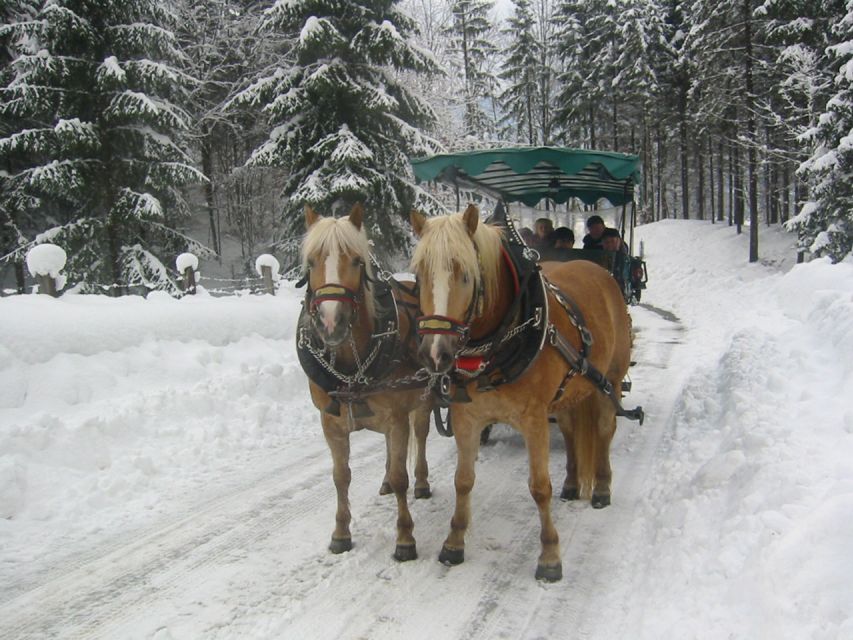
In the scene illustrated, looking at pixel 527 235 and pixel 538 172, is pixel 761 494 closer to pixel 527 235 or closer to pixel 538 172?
pixel 527 235

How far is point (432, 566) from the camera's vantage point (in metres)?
3.62

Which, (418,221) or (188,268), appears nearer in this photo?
(418,221)

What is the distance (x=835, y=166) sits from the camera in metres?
15.0

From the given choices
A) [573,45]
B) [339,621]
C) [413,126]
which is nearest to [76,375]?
[339,621]

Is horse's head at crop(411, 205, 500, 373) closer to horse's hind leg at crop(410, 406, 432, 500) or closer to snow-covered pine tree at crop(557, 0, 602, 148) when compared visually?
horse's hind leg at crop(410, 406, 432, 500)

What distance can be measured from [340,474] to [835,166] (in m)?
16.2

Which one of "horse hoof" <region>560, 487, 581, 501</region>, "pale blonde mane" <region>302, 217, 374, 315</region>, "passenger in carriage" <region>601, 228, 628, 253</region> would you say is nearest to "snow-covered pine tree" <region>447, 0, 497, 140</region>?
"passenger in carriage" <region>601, 228, 628, 253</region>

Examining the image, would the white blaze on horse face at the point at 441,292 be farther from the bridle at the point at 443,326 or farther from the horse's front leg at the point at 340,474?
the horse's front leg at the point at 340,474

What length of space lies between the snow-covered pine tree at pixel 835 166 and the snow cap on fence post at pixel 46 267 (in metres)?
16.0

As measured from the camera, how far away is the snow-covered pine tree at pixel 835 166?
14375 mm

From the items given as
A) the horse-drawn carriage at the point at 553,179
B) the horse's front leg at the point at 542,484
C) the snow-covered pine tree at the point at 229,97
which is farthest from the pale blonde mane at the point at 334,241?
the snow-covered pine tree at the point at 229,97

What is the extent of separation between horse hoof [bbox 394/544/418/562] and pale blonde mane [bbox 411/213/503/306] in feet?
5.20

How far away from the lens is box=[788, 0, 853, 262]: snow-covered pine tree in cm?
1438

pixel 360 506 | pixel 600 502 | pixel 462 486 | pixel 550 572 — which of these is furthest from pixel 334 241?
pixel 600 502
